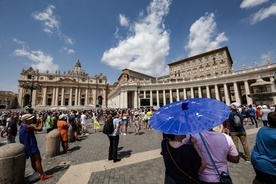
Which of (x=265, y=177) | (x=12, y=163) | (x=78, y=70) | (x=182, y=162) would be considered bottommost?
(x=12, y=163)

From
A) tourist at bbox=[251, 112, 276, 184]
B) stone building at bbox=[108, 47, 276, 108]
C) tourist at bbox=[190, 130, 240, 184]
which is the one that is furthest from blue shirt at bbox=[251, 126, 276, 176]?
stone building at bbox=[108, 47, 276, 108]

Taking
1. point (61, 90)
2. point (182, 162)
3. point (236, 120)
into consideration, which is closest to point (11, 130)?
point (182, 162)

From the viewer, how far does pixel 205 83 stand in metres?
39.1

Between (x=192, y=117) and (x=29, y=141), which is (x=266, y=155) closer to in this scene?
(x=192, y=117)

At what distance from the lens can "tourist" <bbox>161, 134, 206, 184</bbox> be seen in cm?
161

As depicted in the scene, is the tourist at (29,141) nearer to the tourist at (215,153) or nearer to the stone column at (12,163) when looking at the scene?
the stone column at (12,163)

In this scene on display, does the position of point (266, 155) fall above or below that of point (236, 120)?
below

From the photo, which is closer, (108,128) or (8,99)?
(108,128)

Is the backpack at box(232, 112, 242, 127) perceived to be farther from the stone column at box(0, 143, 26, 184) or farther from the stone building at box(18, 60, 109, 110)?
the stone building at box(18, 60, 109, 110)

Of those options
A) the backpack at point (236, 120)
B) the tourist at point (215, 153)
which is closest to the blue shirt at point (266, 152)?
the tourist at point (215, 153)

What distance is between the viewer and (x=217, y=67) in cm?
4712

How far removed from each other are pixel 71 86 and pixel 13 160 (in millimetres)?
77078


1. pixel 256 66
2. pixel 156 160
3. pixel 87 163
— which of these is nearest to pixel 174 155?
pixel 156 160

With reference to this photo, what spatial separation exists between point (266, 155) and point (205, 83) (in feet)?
135
